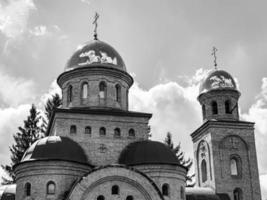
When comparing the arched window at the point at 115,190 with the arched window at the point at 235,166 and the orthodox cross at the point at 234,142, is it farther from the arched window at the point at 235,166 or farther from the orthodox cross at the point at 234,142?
the orthodox cross at the point at 234,142

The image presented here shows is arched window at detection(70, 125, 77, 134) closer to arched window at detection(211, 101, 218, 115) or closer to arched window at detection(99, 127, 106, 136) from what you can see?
arched window at detection(99, 127, 106, 136)

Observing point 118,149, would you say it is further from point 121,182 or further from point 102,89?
point 102,89

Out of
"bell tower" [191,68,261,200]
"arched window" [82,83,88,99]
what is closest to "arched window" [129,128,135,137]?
"arched window" [82,83,88,99]

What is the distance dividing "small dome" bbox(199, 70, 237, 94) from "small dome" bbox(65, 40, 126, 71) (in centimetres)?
743

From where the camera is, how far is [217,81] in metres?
33.3

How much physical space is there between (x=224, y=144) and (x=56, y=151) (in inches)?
511

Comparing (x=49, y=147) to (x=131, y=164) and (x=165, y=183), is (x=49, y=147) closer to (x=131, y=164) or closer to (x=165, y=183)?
(x=131, y=164)

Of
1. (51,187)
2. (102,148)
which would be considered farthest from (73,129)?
(51,187)

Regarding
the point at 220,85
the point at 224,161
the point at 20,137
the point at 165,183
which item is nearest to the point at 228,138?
the point at 224,161

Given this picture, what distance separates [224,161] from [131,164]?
30.7 ft

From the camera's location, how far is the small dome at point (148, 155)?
23859 mm

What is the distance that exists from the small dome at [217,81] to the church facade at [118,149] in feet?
0.23

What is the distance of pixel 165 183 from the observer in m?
23.8

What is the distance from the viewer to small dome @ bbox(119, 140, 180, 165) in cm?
2386
